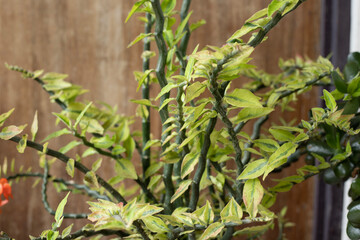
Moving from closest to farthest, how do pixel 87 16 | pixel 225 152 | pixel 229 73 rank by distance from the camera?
pixel 229 73 → pixel 225 152 → pixel 87 16

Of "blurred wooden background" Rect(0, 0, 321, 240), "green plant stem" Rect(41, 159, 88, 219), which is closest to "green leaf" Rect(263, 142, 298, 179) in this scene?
"green plant stem" Rect(41, 159, 88, 219)

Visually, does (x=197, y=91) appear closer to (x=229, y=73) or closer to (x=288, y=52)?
(x=229, y=73)

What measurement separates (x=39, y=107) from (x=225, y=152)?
0.60 meters

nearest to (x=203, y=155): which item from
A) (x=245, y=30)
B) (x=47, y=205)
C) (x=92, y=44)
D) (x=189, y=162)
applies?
(x=189, y=162)

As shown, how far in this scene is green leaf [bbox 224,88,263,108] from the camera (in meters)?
0.26

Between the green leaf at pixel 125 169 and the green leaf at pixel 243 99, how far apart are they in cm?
15

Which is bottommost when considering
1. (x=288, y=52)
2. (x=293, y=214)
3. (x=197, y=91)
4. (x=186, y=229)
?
(x=293, y=214)

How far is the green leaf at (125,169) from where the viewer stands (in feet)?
1.25

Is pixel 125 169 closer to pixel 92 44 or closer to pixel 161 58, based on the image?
pixel 161 58

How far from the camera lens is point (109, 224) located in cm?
26

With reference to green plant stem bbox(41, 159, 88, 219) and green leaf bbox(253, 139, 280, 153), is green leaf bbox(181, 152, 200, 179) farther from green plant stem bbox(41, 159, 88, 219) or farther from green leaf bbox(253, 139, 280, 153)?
green plant stem bbox(41, 159, 88, 219)

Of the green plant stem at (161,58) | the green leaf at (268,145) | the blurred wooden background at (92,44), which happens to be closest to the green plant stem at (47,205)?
the green plant stem at (161,58)

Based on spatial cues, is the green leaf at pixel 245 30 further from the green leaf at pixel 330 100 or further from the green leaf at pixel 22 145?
the green leaf at pixel 22 145

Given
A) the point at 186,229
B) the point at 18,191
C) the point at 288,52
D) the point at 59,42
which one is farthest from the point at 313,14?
the point at 18,191
